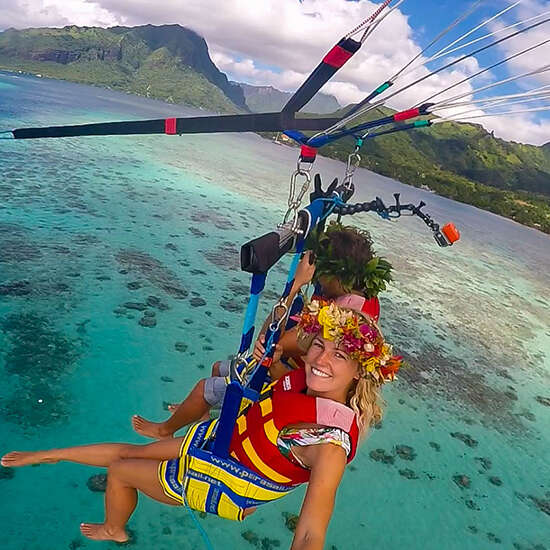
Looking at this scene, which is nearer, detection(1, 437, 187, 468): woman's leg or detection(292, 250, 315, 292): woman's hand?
detection(1, 437, 187, 468): woman's leg

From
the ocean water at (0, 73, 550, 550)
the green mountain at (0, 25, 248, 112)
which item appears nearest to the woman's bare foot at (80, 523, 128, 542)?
the ocean water at (0, 73, 550, 550)

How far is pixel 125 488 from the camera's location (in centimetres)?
255

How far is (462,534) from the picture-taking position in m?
4.47

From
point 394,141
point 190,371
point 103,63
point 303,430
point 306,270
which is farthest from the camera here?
point 103,63

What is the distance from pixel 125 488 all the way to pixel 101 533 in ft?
1.98

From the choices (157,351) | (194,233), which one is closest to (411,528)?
(157,351)

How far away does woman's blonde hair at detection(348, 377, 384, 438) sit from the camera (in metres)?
2.19

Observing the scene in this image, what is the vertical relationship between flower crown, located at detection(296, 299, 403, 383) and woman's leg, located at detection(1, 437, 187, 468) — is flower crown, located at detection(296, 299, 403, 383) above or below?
above

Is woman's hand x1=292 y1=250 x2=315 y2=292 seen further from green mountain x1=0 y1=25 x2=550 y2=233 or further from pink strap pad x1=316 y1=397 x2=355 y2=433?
green mountain x1=0 y1=25 x2=550 y2=233

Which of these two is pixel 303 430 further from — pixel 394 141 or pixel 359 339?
pixel 394 141

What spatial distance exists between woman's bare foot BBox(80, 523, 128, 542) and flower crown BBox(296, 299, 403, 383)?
6.27 feet

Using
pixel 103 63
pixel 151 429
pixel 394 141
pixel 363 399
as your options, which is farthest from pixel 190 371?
pixel 103 63

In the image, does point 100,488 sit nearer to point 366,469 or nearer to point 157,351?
point 157,351

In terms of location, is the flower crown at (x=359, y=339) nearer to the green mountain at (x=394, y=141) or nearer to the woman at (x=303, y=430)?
the woman at (x=303, y=430)
